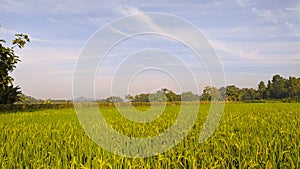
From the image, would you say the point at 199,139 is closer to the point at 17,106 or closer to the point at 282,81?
the point at 17,106

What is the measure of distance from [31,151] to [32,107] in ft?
62.7

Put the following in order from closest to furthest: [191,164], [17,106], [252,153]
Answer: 1. [191,164]
2. [252,153]
3. [17,106]

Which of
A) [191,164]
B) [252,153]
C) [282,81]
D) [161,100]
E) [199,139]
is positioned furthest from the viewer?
[282,81]

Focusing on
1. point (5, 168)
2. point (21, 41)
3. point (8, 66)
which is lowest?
point (5, 168)

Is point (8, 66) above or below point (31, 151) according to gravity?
above

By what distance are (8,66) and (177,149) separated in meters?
11.9

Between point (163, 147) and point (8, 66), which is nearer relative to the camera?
point (163, 147)

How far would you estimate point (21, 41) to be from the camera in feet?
45.8

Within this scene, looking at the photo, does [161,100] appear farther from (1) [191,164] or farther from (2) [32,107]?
(1) [191,164]

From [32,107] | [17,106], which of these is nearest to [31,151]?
[17,106]

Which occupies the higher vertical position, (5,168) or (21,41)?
(21,41)

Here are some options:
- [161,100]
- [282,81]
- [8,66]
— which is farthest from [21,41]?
[282,81]

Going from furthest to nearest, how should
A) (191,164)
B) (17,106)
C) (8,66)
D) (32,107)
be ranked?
1. (32,107)
2. (17,106)
3. (8,66)
4. (191,164)

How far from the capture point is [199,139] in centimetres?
488
